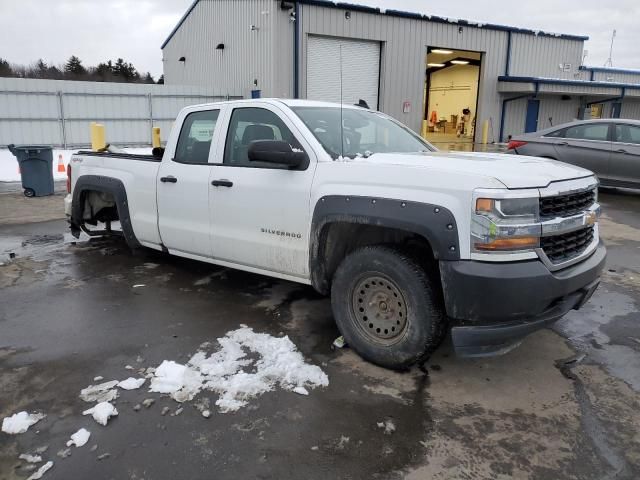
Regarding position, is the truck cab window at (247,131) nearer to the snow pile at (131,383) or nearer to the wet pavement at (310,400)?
the wet pavement at (310,400)

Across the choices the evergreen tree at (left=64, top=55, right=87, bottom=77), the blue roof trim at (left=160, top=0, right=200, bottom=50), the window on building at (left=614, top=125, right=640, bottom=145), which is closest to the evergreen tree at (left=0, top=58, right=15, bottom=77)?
the evergreen tree at (left=64, top=55, right=87, bottom=77)

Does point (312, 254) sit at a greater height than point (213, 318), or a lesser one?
greater

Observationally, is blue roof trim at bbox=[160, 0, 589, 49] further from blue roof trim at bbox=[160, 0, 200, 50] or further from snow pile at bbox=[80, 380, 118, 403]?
snow pile at bbox=[80, 380, 118, 403]

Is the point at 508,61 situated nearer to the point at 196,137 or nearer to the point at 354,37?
the point at 354,37

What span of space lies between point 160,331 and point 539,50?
27.1 meters

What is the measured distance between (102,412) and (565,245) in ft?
10.1

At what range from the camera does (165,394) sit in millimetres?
3350

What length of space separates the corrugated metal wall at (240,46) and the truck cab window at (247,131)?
1551cm

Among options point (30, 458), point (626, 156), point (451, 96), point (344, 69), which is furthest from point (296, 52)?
point (30, 458)

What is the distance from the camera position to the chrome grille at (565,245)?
3.30 m

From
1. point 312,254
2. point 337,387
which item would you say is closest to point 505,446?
point 337,387

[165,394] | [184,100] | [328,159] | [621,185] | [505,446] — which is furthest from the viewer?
[184,100]

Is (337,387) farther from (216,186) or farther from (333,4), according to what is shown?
(333,4)

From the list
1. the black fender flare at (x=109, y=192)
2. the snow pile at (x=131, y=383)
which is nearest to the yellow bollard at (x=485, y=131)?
the black fender flare at (x=109, y=192)
